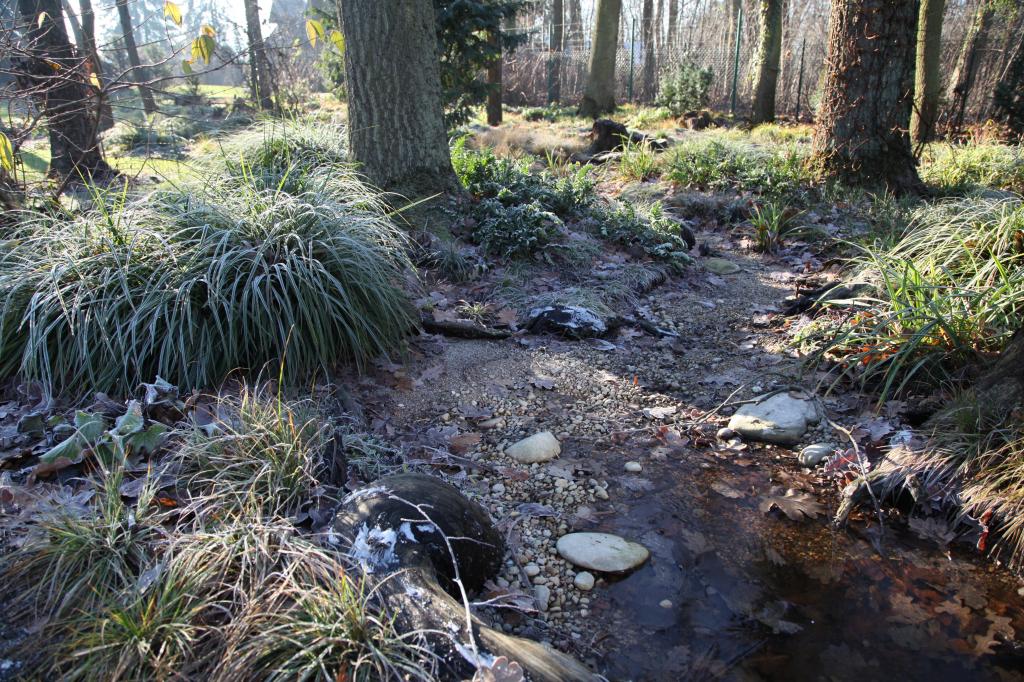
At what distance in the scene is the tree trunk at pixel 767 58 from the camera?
43.8 ft

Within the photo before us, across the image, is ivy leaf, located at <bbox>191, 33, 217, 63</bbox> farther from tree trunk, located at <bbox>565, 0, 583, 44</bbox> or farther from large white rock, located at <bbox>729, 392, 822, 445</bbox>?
tree trunk, located at <bbox>565, 0, 583, 44</bbox>

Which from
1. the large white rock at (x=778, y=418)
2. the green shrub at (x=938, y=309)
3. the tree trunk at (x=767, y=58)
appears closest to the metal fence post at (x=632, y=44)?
the tree trunk at (x=767, y=58)

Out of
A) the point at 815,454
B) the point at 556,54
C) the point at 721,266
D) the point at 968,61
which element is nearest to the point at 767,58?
the point at 968,61

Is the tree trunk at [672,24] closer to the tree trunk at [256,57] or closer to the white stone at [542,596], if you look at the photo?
the tree trunk at [256,57]

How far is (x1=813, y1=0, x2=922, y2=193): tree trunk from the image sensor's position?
7387 millimetres

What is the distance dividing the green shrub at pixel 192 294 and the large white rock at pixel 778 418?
7.23 ft

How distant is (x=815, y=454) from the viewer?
12.2ft

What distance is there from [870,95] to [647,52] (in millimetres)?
15332

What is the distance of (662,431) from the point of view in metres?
3.97

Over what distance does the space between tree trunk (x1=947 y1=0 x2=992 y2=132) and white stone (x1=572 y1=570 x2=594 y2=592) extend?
507 inches

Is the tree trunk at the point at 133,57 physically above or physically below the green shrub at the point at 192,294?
above

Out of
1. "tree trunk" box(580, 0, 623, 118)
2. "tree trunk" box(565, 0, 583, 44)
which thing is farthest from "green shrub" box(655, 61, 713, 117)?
"tree trunk" box(565, 0, 583, 44)

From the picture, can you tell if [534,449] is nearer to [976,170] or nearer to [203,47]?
[203,47]

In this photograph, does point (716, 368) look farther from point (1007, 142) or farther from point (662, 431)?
point (1007, 142)
